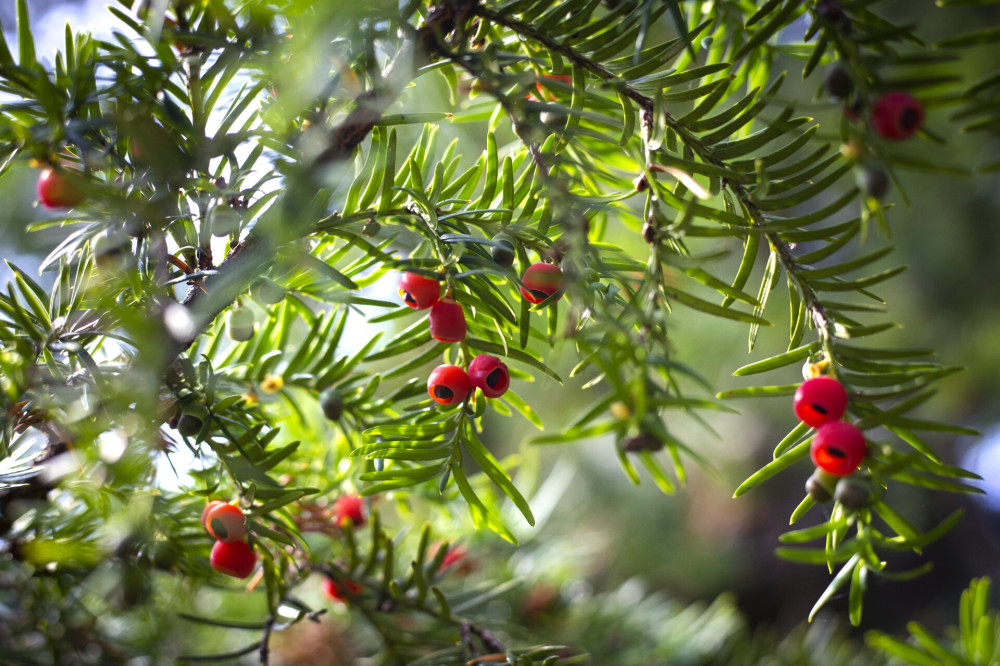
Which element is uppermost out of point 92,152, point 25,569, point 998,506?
point 92,152

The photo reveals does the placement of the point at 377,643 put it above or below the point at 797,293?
below

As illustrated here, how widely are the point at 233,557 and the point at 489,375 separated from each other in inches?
7.4

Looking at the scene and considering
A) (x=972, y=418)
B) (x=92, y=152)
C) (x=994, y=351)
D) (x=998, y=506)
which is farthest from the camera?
(x=972, y=418)

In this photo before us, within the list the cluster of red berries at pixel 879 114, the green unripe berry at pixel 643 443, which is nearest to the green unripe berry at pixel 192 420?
the green unripe berry at pixel 643 443

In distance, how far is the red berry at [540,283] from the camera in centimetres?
30

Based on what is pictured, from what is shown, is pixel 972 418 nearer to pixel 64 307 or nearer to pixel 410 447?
pixel 410 447

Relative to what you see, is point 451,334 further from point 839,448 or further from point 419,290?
point 839,448

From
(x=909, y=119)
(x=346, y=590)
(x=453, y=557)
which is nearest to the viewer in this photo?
(x=909, y=119)

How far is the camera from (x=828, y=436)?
0.29 metres

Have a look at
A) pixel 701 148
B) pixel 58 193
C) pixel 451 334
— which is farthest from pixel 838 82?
pixel 58 193

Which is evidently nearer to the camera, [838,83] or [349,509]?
[838,83]

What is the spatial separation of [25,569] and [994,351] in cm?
171

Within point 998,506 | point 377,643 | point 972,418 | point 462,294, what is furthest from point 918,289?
point 462,294

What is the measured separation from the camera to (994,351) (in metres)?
1.42
